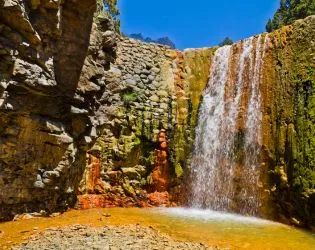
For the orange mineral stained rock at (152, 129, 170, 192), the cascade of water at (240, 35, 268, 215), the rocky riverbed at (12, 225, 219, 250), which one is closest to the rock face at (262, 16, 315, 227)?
the cascade of water at (240, 35, 268, 215)

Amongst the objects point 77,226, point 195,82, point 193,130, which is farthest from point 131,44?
point 77,226

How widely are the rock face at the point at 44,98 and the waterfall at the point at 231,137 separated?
5.47 metres

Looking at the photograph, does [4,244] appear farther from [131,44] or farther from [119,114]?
[131,44]

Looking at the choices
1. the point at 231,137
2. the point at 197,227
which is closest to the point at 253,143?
the point at 231,137

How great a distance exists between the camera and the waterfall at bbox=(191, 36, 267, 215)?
49.4 feet

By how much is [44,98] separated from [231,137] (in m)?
8.04

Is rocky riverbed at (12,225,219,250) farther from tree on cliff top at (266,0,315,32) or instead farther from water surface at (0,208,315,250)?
tree on cliff top at (266,0,315,32)

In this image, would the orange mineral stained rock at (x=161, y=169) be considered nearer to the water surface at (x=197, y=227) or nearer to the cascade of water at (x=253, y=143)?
the water surface at (x=197, y=227)

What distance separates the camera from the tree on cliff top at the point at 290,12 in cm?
2991

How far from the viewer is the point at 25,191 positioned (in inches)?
468

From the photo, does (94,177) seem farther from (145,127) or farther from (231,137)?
(231,137)

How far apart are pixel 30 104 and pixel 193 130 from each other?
8.14 meters

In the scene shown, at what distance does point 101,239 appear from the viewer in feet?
28.9

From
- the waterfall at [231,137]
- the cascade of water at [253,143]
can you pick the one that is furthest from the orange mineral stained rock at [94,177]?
the cascade of water at [253,143]
